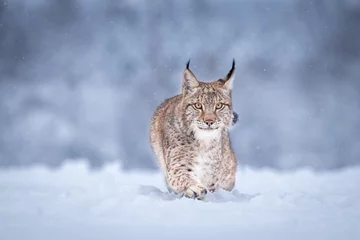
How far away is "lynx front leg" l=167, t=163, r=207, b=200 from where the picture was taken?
4523 millimetres

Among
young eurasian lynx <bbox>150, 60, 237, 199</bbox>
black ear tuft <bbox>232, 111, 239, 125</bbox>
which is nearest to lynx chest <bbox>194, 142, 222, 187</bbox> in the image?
young eurasian lynx <bbox>150, 60, 237, 199</bbox>

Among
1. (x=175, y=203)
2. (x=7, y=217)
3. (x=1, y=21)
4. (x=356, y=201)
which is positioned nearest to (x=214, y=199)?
(x=175, y=203)

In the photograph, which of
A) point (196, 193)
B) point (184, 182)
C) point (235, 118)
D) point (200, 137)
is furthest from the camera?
point (235, 118)

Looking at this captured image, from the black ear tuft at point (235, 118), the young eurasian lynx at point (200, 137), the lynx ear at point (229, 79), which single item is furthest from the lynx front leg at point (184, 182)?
the lynx ear at point (229, 79)

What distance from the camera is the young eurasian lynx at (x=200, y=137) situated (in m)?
4.75

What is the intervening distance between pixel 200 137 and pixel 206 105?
233 millimetres

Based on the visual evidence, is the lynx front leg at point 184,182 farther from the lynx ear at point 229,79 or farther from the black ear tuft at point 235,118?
the lynx ear at point 229,79

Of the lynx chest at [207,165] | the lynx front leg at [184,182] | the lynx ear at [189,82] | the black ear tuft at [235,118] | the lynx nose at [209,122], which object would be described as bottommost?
the lynx front leg at [184,182]

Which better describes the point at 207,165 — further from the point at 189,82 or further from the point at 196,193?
the point at 189,82

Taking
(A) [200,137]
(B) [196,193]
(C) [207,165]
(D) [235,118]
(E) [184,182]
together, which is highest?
(D) [235,118]

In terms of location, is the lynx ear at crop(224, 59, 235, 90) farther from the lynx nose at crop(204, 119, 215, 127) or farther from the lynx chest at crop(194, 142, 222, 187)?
the lynx chest at crop(194, 142, 222, 187)

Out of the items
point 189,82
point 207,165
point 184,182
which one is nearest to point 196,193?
point 184,182

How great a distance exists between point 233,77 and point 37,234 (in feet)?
5.75

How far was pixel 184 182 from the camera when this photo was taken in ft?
15.3
